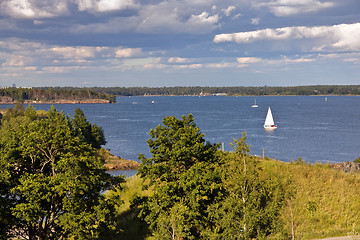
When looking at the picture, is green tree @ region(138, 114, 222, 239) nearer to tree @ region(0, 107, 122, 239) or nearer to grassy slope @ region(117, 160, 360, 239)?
tree @ region(0, 107, 122, 239)

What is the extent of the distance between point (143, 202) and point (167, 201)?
2.97 m

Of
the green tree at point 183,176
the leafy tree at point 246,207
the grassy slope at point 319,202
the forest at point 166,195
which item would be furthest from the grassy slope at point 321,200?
the green tree at point 183,176

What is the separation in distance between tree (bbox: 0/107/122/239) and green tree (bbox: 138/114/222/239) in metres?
2.83

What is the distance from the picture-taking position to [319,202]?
29.1 meters

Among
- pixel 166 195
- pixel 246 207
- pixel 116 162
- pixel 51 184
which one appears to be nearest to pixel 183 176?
pixel 166 195

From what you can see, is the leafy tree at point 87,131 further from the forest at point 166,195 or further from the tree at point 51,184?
the tree at point 51,184

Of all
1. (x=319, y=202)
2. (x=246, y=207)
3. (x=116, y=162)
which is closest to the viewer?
(x=246, y=207)

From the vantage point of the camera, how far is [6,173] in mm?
21578

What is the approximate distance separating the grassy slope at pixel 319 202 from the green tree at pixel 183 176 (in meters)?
5.06

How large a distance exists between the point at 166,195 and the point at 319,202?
12.7 meters

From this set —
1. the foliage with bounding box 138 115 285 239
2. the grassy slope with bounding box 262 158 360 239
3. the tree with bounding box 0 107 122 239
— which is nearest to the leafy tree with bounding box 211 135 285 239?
the foliage with bounding box 138 115 285 239

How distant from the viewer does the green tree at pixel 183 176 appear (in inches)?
926

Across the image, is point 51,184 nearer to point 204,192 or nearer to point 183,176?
point 183,176

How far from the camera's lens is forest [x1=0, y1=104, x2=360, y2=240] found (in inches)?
824
